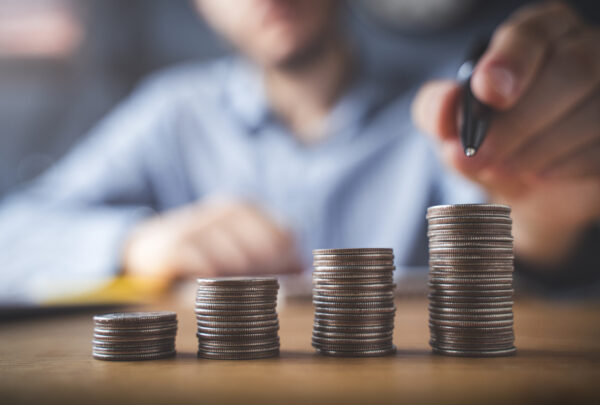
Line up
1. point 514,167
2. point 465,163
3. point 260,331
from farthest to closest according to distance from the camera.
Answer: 1. point 514,167
2. point 465,163
3. point 260,331

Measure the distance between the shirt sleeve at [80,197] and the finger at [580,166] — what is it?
7.79 feet

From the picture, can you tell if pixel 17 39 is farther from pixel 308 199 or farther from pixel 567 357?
pixel 567 357

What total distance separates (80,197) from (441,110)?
9.25 ft

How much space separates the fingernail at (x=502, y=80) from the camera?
129 centimetres

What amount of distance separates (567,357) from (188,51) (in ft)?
11.1

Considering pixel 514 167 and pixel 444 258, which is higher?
pixel 514 167

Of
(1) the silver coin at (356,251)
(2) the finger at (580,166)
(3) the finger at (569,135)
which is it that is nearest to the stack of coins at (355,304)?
(1) the silver coin at (356,251)

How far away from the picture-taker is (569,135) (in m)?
1.70

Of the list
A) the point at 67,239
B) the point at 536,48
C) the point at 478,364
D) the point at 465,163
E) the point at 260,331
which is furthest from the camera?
the point at 67,239

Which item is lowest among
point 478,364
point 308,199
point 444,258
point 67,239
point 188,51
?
point 478,364

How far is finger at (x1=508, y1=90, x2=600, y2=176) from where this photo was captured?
5.49ft

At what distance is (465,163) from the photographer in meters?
1.55

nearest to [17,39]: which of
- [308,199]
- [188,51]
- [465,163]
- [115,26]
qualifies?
[115,26]

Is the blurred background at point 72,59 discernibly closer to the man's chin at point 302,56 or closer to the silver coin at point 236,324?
the man's chin at point 302,56
